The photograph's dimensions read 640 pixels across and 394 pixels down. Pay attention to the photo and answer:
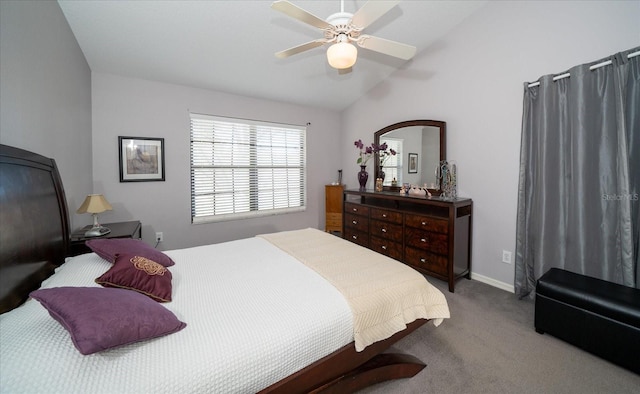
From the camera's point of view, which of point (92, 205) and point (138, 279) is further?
point (92, 205)

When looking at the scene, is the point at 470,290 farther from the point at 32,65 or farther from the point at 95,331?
the point at 32,65

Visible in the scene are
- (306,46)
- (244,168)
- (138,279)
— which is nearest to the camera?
(138,279)

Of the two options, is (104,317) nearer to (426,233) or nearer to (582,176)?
(426,233)

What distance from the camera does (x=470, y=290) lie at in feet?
8.93

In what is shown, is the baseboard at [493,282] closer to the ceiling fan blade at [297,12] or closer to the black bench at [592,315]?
the black bench at [592,315]

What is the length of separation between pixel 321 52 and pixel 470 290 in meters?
3.17

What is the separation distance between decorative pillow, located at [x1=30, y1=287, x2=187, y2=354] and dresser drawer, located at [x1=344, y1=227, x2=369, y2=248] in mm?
2834

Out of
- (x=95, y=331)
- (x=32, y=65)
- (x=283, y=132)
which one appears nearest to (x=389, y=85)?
(x=283, y=132)

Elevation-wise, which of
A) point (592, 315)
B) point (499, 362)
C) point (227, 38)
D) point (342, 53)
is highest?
point (227, 38)

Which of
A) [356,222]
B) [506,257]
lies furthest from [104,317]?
[506,257]

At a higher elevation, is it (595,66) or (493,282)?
(595,66)

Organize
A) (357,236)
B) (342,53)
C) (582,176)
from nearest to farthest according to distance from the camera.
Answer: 1. (342,53)
2. (582,176)
3. (357,236)

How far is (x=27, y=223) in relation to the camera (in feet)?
4.47

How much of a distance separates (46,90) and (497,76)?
3913 mm
